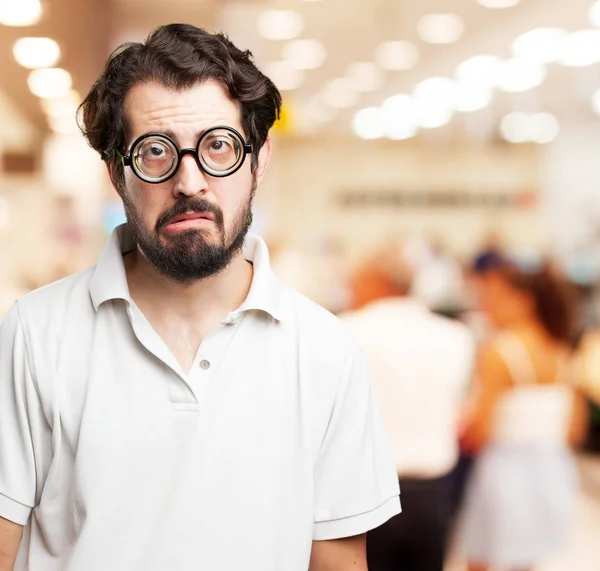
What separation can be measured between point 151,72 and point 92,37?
274 cm

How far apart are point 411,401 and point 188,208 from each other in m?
1.95

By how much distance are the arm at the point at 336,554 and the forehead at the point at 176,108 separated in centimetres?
79

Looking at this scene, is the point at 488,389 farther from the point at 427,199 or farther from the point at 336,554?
the point at 427,199

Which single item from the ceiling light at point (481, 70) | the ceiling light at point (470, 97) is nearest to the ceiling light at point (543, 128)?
the ceiling light at point (470, 97)

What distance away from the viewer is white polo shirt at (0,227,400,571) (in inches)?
55.3

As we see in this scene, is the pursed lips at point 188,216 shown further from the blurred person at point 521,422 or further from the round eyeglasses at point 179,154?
the blurred person at point 521,422

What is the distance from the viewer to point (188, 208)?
4.64ft

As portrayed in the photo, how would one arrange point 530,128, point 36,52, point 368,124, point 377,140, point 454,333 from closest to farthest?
point 454,333, point 36,52, point 368,124, point 530,128, point 377,140

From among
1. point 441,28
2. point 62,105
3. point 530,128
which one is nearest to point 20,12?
point 62,105

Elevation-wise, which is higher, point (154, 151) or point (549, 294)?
point (154, 151)

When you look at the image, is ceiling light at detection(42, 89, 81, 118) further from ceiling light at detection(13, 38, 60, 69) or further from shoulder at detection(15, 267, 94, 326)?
shoulder at detection(15, 267, 94, 326)

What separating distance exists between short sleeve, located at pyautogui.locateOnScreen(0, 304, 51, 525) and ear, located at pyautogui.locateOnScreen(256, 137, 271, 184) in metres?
0.51

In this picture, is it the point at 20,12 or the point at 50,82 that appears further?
the point at 50,82

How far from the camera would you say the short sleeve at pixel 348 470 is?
5.12ft
